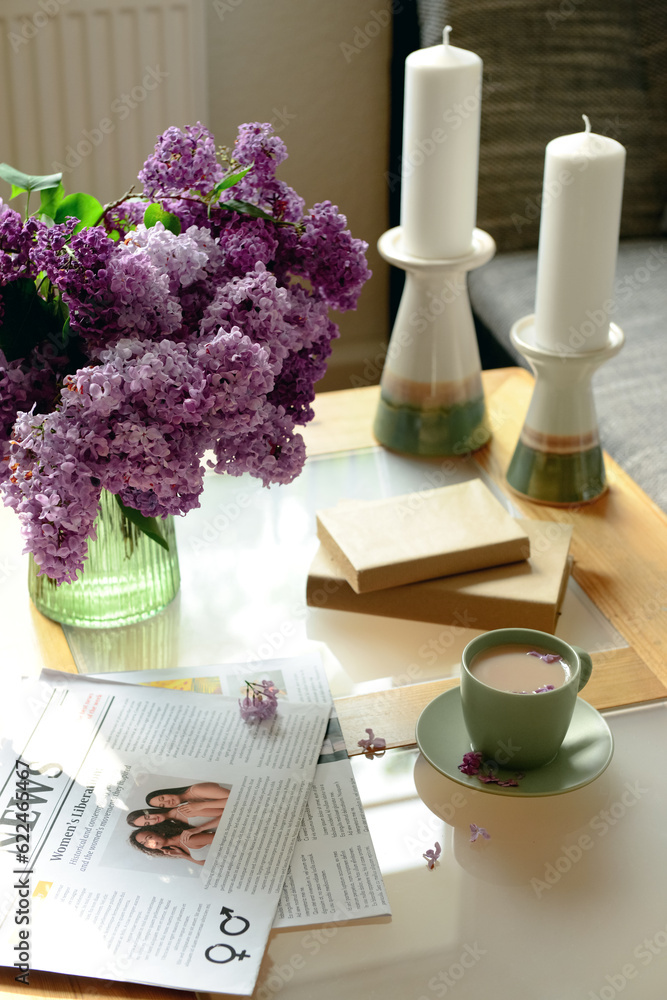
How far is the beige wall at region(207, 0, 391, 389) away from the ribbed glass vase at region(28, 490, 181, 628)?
1.49 metres

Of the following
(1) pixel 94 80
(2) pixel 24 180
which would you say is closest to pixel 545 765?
(2) pixel 24 180

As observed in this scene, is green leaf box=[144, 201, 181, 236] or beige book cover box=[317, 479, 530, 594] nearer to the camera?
green leaf box=[144, 201, 181, 236]

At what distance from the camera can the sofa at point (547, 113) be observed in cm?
187

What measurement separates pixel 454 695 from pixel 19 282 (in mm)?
487

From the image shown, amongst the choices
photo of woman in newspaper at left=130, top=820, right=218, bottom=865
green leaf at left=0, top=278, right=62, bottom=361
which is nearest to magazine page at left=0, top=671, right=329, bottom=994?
photo of woman in newspaper at left=130, top=820, right=218, bottom=865

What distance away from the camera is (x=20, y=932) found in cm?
66

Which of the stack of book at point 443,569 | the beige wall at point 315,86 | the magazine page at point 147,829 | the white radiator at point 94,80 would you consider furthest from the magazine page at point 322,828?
the beige wall at point 315,86

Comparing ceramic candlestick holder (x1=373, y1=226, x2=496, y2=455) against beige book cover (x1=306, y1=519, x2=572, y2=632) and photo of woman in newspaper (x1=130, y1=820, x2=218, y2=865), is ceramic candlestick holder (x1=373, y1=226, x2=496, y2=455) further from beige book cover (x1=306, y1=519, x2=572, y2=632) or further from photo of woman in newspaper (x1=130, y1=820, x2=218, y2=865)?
photo of woman in newspaper (x1=130, y1=820, x2=218, y2=865)

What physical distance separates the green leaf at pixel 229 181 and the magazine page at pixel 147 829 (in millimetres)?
430

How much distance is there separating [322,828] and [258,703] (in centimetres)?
14

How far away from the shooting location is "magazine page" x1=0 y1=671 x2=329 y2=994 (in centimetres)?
65

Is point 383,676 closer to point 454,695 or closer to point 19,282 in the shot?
point 454,695

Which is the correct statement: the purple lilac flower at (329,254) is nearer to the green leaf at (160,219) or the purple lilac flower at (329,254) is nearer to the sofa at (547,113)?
the green leaf at (160,219)

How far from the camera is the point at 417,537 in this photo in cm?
101
